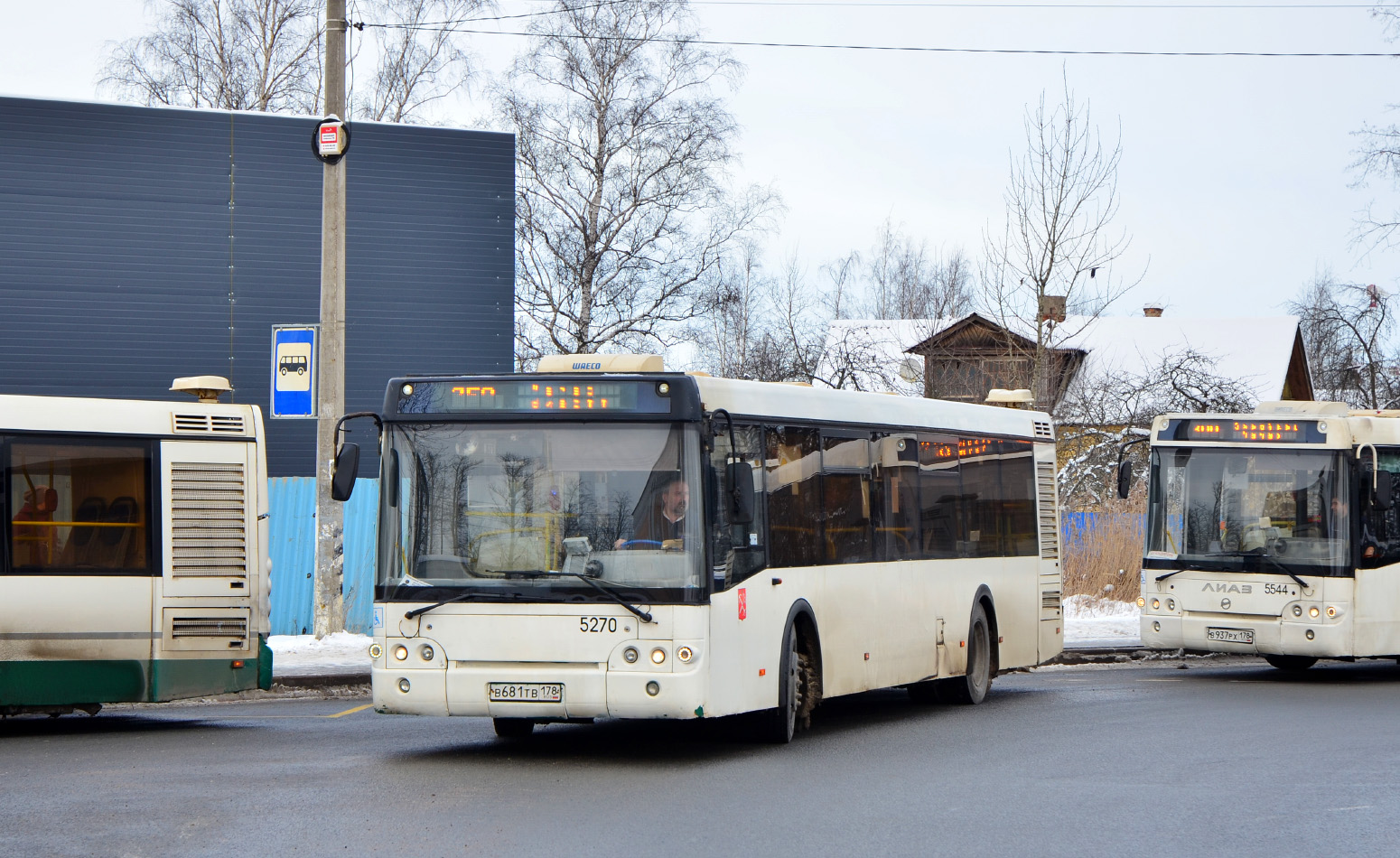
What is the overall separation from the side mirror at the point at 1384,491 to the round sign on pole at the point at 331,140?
1160cm

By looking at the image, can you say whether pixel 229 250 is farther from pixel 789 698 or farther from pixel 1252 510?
pixel 789 698

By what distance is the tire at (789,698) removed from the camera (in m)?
11.4

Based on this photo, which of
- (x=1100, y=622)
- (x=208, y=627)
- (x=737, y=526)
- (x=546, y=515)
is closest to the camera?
(x=546, y=515)

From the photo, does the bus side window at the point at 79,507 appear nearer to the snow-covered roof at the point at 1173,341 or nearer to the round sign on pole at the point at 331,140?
the round sign on pole at the point at 331,140

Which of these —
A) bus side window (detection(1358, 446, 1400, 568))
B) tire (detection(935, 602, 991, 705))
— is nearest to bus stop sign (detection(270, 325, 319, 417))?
tire (detection(935, 602, 991, 705))

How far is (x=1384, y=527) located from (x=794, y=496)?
8.59 meters

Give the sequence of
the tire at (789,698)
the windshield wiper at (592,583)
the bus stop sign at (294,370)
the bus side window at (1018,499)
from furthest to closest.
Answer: the bus stop sign at (294,370)
the bus side window at (1018,499)
the tire at (789,698)
the windshield wiper at (592,583)

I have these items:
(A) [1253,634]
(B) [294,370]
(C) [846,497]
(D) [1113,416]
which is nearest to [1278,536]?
(A) [1253,634]

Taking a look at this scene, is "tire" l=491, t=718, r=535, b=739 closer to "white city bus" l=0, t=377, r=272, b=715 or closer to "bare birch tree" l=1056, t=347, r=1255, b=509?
"white city bus" l=0, t=377, r=272, b=715

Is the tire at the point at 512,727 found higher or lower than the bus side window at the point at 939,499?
lower

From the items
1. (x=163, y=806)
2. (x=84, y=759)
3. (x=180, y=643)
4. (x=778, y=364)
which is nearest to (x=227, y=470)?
(x=180, y=643)

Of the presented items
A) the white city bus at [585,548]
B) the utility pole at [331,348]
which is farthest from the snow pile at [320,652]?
the white city bus at [585,548]

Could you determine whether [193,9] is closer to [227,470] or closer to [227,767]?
[227,470]

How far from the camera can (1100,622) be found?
80.1 ft
